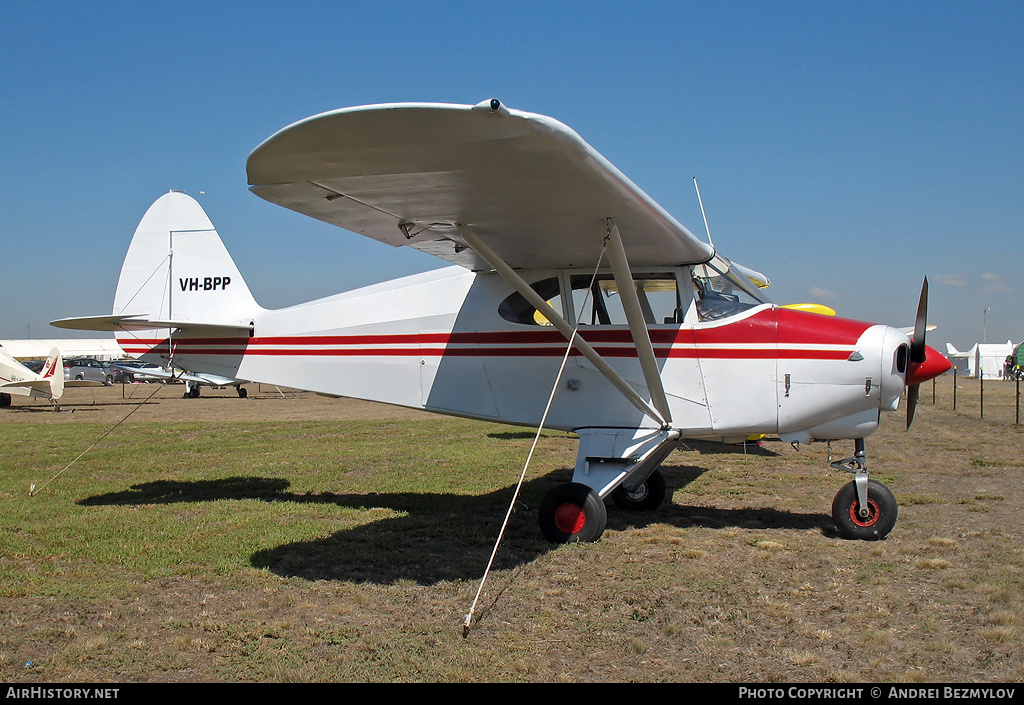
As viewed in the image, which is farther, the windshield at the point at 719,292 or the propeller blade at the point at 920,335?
the windshield at the point at 719,292

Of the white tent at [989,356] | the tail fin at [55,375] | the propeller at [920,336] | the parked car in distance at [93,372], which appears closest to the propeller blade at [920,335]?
the propeller at [920,336]

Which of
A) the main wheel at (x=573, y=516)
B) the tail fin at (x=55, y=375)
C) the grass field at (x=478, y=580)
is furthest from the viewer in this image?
the tail fin at (x=55, y=375)

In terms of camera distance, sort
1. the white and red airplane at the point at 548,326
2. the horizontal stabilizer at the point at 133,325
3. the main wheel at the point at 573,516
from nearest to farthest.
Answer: the white and red airplane at the point at 548,326
the main wheel at the point at 573,516
the horizontal stabilizer at the point at 133,325

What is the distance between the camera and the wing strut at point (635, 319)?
5363 mm

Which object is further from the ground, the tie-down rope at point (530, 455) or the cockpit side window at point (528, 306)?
the cockpit side window at point (528, 306)

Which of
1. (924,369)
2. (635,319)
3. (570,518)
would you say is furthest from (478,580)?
(924,369)

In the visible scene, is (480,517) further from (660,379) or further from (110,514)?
(110,514)

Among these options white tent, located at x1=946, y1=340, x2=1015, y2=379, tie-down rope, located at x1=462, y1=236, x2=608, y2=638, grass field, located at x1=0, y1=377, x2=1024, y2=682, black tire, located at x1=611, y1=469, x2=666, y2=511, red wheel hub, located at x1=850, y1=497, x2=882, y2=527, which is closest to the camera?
grass field, located at x1=0, y1=377, x2=1024, y2=682

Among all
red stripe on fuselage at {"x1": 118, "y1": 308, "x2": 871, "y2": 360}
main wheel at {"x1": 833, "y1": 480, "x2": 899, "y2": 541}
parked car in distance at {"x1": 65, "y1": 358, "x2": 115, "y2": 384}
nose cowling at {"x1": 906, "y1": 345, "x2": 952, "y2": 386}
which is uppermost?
red stripe on fuselage at {"x1": 118, "y1": 308, "x2": 871, "y2": 360}

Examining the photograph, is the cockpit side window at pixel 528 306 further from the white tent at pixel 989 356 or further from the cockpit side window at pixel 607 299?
the white tent at pixel 989 356

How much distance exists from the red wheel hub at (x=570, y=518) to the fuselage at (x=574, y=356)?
2.77 feet

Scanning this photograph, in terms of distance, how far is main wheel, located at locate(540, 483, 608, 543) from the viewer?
5.89 metres

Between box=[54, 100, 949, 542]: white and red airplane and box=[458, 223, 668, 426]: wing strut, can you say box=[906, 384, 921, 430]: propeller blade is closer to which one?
box=[54, 100, 949, 542]: white and red airplane

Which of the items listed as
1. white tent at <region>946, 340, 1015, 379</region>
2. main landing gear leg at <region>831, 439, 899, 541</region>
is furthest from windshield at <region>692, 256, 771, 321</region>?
white tent at <region>946, 340, 1015, 379</region>
